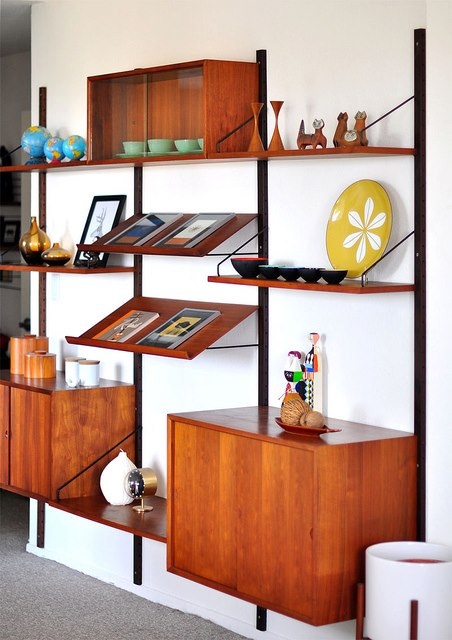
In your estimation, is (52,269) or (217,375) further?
(52,269)

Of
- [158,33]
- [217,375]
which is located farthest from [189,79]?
[217,375]

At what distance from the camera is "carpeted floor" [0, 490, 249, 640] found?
167 inches

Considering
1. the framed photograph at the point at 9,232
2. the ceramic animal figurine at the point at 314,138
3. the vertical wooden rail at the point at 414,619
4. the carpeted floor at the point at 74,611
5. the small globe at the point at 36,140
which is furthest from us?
A: the framed photograph at the point at 9,232

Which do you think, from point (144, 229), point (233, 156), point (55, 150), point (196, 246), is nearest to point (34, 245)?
point (55, 150)

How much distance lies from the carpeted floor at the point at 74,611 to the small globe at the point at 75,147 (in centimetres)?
195

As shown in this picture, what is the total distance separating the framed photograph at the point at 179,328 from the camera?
4098mm

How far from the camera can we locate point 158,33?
15.1 ft

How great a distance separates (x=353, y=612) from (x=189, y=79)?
2058 millimetres

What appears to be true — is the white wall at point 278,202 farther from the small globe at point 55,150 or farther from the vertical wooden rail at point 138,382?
the small globe at point 55,150

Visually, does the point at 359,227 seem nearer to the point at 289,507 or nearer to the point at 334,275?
the point at 334,275

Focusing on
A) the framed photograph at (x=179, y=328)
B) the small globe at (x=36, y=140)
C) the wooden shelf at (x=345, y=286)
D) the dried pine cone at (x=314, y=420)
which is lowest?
the dried pine cone at (x=314, y=420)

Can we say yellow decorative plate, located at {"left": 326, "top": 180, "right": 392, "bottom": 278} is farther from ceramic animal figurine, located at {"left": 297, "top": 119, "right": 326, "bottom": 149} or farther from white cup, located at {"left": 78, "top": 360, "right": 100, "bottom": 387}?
white cup, located at {"left": 78, "top": 360, "right": 100, "bottom": 387}

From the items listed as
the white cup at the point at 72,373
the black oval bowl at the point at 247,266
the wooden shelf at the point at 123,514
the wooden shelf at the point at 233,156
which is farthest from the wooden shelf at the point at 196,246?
the wooden shelf at the point at 123,514

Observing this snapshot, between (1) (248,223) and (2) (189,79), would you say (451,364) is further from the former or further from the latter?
(2) (189,79)
